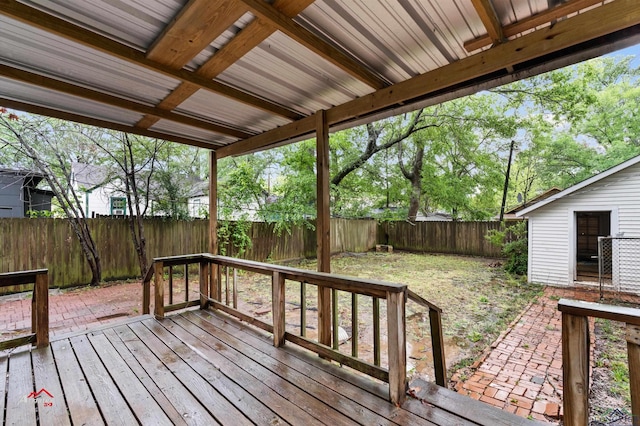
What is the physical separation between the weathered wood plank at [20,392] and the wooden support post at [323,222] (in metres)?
2.11

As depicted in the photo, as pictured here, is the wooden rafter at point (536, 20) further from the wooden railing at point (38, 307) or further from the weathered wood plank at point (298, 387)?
the wooden railing at point (38, 307)

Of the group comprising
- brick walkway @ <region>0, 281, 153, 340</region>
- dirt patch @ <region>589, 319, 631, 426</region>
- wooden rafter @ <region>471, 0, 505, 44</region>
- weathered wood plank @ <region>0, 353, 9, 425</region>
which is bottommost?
dirt patch @ <region>589, 319, 631, 426</region>

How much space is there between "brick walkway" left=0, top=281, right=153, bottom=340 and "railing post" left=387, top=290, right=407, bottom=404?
3.90m

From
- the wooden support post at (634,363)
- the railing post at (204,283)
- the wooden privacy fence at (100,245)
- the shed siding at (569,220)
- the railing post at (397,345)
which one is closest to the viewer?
the wooden support post at (634,363)


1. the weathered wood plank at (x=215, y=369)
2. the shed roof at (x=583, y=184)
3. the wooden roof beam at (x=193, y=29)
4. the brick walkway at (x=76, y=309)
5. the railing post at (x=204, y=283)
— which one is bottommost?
the brick walkway at (x=76, y=309)

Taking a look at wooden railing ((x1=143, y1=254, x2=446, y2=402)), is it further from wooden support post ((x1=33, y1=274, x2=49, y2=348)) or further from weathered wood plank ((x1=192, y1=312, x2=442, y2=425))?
wooden support post ((x1=33, y1=274, x2=49, y2=348))

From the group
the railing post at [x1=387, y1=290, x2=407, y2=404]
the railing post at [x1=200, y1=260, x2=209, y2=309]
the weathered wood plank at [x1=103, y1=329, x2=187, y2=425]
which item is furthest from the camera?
the railing post at [x1=200, y1=260, x2=209, y2=309]

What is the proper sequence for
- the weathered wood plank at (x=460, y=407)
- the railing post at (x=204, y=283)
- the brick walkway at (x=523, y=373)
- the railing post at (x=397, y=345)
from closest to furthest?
the weathered wood plank at (x=460, y=407) → the railing post at (x=397, y=345) → the brick walkway at (x=523, y=373) → the railing post at (x=204, y=283)

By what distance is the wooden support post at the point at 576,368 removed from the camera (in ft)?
4.44

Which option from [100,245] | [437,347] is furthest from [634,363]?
[100,245]

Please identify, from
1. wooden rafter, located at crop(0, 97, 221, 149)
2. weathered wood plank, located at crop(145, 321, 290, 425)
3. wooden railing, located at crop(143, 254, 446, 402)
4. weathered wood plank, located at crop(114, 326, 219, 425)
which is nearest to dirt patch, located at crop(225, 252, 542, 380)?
wooden railing, located at crop(143, 254, 446, 402)

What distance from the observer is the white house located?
676 centimetres

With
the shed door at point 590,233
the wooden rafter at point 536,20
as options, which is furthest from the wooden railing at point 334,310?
the shed door at point 590,233

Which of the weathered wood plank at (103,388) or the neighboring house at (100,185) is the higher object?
the neighboring house at (100,185)
